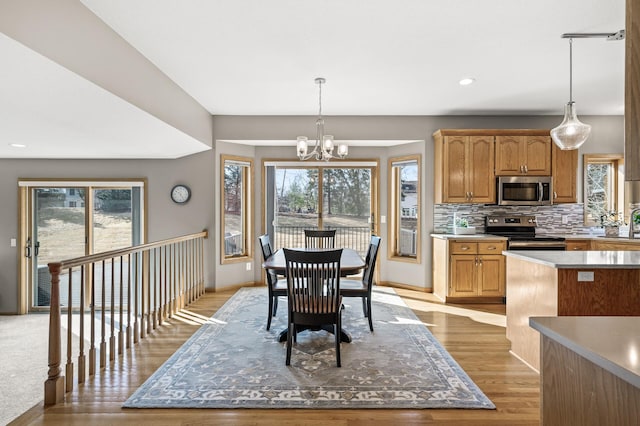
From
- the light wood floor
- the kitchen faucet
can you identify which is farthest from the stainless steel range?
the light wood floor

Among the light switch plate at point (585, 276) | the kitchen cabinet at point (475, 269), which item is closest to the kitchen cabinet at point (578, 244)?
the kitchen cabinet at point (475, 269)

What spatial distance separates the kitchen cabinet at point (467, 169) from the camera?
493 cm

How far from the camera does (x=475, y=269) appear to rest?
474cm

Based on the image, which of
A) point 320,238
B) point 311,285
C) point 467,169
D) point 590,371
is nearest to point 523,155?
point 467,169

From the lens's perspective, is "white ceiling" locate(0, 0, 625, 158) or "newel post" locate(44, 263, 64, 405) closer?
"newel post" locate(44, 263, 64, 405)

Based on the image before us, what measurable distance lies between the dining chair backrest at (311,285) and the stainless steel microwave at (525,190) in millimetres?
3277

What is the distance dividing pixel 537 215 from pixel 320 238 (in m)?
3.29

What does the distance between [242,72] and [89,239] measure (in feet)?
13.4

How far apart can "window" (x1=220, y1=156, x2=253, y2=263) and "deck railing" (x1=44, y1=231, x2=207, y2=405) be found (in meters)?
0.41

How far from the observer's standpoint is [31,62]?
2.13m

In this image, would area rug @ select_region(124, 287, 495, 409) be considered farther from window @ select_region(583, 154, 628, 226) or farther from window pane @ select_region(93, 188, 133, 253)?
window @ select_region(583, 154, 628, 226)

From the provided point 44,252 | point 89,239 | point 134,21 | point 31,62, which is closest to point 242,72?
point 134,21

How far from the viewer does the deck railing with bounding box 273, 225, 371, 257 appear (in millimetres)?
5898

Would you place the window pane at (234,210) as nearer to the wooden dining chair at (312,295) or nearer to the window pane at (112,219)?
the window pane at (112,219)
